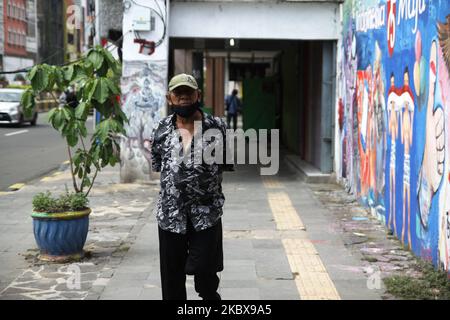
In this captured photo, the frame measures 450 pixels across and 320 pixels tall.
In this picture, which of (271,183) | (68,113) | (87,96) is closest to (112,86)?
(87,96)

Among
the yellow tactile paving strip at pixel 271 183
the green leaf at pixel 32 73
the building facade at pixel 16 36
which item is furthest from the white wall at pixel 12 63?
the green leaf at pixel 32 73

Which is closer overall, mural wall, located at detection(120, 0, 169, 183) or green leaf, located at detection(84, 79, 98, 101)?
green leaf, located at detection(84, 79, 98, 101)

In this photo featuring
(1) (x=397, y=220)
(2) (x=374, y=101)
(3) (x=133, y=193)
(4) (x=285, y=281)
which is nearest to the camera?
(4) (x=285, y=281)

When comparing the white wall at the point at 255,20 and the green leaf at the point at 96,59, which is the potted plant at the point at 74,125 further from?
the white wall at the point at 255,20

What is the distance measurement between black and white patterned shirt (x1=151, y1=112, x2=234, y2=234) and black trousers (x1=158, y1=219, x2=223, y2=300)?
0.07 meters

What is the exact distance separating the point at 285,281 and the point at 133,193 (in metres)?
6.21

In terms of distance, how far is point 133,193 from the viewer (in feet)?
40.5

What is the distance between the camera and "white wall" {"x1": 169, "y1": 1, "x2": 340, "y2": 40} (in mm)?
13258

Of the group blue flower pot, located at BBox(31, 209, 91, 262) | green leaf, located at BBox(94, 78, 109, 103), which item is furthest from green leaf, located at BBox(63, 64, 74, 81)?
blue flower pot, located at BBox(31, 209, 91, 262)

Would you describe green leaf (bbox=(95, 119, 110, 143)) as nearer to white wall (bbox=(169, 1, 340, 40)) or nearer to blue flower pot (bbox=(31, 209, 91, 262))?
blue flower pot (bbox=(31, 209, 91, 262))

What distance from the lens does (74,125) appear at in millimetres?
7555

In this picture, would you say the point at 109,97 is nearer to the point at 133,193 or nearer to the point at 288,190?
the point at 133,193

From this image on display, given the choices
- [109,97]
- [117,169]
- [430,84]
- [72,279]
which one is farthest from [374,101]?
[117,169]

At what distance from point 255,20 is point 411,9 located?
19.4 feet
